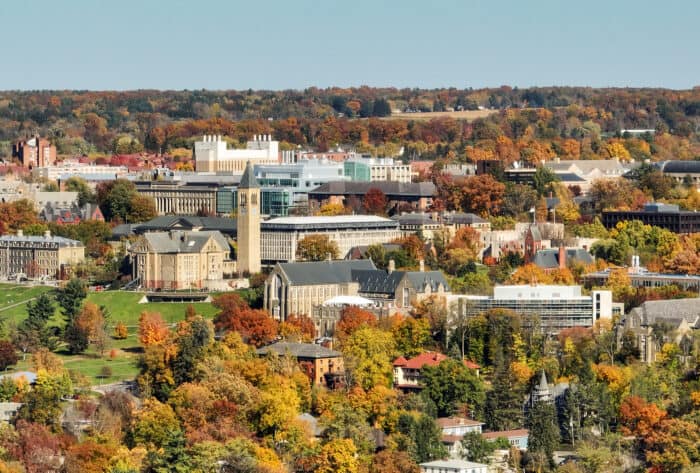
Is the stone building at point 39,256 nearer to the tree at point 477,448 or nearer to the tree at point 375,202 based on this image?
the tree at point 375,202

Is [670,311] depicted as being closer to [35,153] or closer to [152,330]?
[152,330]

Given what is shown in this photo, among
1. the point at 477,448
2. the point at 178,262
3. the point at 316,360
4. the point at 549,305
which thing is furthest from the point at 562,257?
the point at 477,448

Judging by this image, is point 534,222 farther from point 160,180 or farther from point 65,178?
point 65,178

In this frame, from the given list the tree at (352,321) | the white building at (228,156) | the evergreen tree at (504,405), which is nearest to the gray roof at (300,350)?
the tree at (352,321)

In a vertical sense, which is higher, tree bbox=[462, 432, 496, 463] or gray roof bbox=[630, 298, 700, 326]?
gray roof bbox=[630, 298, 700, 326]

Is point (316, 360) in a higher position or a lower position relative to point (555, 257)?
lower

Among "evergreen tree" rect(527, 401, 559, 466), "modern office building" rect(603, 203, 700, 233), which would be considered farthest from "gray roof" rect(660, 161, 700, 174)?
"evergreen tree" rect(527, 401, 559, 466)

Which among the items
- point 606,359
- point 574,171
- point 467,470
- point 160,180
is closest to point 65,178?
point 160,180

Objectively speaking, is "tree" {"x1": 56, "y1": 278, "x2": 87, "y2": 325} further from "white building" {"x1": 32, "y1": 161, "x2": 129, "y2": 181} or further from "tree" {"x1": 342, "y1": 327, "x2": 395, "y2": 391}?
"white building" {"x1": 32, "y1": 161, "x2": 129, "y2": 181}
